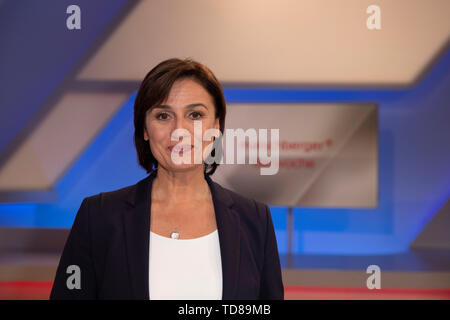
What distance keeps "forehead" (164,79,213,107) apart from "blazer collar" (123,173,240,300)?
0.86 ft

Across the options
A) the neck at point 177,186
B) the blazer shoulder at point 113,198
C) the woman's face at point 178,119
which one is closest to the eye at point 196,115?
the woman's face at point 178,119

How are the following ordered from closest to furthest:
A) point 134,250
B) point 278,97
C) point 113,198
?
point 134,250
point 113,198
point 278,97

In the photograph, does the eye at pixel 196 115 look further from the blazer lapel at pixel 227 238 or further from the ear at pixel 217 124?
the blazer lapel at pixel 227 238

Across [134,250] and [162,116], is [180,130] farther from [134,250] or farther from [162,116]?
[134,250]

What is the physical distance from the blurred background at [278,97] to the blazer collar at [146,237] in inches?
60.2

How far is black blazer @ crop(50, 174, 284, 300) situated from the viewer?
1161 millimetres

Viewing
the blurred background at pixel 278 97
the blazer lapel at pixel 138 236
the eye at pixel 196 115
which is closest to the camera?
the blazer lapel at pixel 138 236

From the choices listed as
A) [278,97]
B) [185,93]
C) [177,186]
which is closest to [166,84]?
[185,93]

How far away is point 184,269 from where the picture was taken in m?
1.18

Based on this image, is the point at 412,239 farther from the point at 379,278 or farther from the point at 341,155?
the point at 341,155

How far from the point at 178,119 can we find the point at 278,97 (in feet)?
6.17

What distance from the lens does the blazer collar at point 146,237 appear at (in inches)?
45.1
